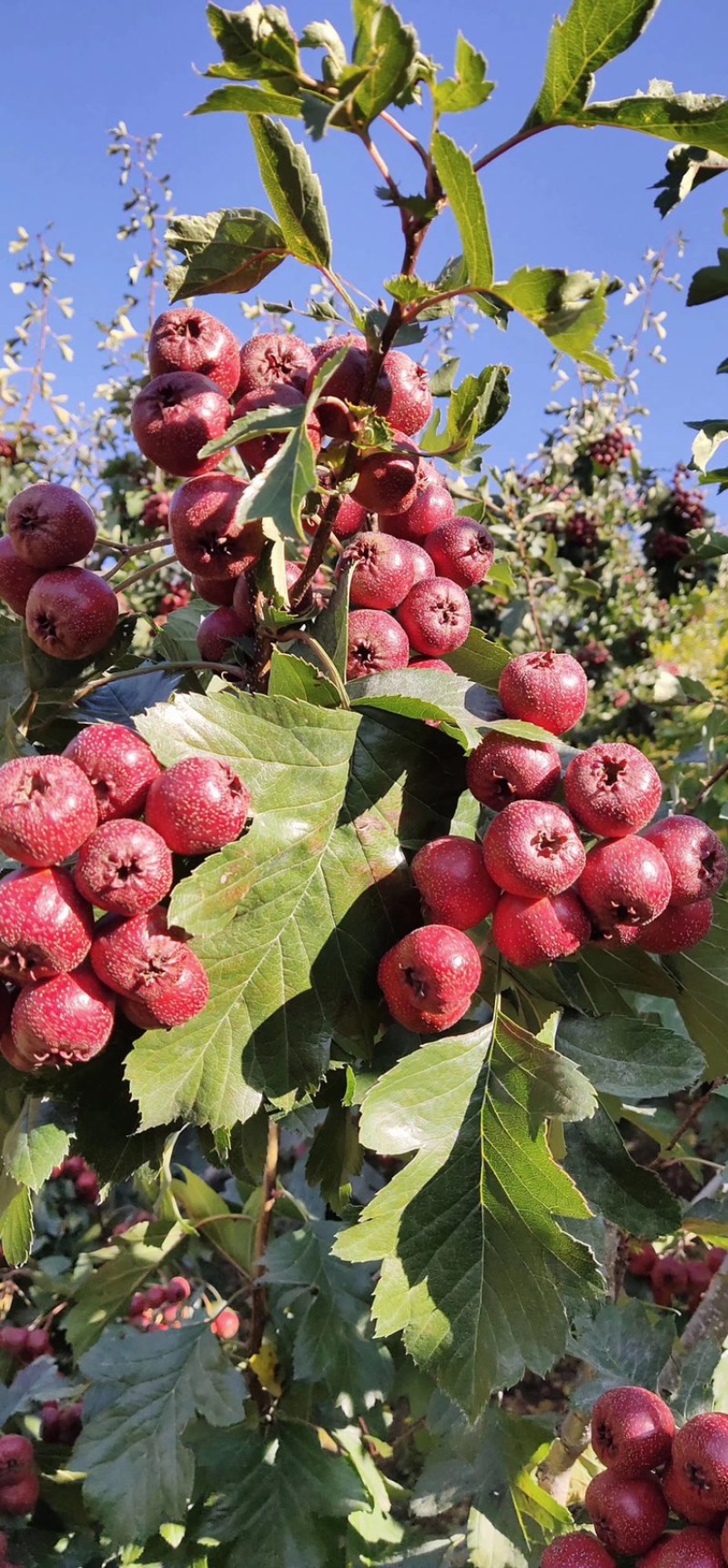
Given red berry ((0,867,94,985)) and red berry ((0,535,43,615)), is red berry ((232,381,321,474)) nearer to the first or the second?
red berry ((0,535,43,615))

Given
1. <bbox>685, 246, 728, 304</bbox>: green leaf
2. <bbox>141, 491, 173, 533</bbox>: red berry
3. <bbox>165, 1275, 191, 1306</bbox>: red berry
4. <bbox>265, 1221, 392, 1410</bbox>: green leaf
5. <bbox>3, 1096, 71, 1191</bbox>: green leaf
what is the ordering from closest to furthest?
<bbox>3, 1096, 71, 1191</bbox>: green leaf
<bbox>685, 246, 728, 304</bbox>: green leaf
<bbox>265, 1221, 392, 1410</bbox>: green leaf
<bbox>165, 1275, 191, 1306</bbox>: red berry
<bbox>141, 491, 173, 533</bbox>: red berry

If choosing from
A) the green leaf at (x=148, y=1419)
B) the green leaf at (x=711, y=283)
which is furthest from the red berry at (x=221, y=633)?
the green leaf at (x=148, y=1419)

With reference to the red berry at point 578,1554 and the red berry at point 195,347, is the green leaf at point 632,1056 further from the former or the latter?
the red berry at point 195,347

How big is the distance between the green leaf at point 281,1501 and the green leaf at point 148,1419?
11 cm

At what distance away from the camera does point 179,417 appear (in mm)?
1330

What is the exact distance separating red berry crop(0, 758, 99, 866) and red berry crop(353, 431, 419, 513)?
0.54m

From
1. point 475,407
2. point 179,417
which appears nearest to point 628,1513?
point 475,407

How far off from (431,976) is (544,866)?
19 cm

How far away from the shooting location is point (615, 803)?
1227 millimetres

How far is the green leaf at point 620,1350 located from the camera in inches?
80.0

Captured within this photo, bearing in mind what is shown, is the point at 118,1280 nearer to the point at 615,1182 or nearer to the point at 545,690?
the point at 615,1182

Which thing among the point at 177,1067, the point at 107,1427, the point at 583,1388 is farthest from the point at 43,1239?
the point at 177,1067

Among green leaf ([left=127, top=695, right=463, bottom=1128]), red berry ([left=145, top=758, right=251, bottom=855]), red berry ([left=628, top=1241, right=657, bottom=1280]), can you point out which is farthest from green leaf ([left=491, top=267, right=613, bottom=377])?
Answer: red berry ([left=628, top=1241, right=657, bottom=1280])

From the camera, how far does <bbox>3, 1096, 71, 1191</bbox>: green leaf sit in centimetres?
128
